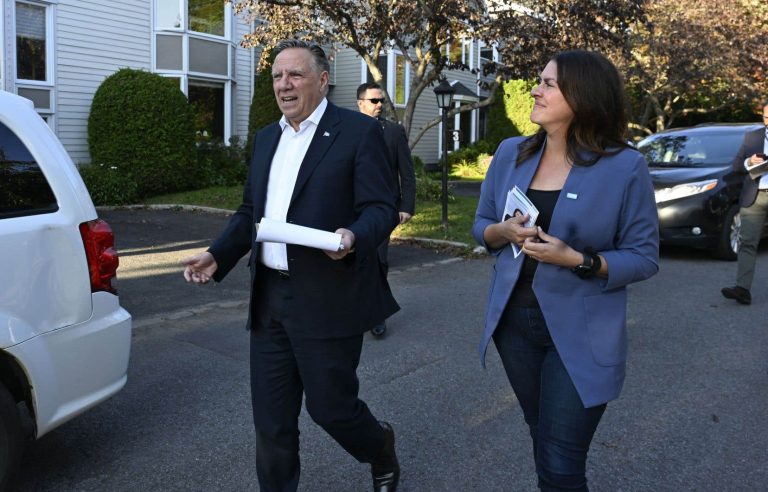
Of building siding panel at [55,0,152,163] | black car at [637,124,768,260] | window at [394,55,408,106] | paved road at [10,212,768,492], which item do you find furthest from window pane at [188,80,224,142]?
paved road at [10,212,768,492]

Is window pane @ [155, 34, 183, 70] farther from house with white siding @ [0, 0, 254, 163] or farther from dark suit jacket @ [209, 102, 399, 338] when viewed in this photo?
dark suit jacket @ [209, 102, 399, 338]

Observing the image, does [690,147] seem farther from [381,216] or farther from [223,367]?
[381,216]

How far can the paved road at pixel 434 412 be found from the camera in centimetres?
374

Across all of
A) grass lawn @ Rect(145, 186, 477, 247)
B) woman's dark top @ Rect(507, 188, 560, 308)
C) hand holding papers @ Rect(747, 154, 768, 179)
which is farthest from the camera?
grass lawn @ Rect(145, 186, 477, 247)

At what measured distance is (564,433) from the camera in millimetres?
2512

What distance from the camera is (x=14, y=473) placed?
10.6 ft

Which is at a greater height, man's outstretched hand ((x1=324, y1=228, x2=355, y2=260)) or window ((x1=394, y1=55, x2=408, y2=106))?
window ((x1=394, y1=55, x2=408, y2=106))

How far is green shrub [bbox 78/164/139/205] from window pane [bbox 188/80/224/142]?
4084 mm

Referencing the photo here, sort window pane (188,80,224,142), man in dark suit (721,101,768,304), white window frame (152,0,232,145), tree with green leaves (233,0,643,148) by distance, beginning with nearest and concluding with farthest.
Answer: man in dark suit (721,101,768,304) < tree with green leaves (233,0,643,148) < white window frame (152,0,232,145) < window pane (188,80,224,142)

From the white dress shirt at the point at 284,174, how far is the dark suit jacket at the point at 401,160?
3.29 metres

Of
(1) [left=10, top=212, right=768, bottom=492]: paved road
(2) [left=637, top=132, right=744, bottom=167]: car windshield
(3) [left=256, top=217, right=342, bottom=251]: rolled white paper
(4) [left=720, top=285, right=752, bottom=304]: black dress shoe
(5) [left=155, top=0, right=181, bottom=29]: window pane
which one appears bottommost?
(1) [left=10, top=212, right=768, bottom=492]: paved road

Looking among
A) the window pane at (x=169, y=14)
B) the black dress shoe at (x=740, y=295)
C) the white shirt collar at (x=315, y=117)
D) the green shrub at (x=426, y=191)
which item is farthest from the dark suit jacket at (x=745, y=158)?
the window pane at (x=169, y=14)

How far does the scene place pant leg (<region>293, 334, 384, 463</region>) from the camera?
114 inches

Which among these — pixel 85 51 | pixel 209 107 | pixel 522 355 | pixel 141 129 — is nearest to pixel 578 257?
pixel 522 355
